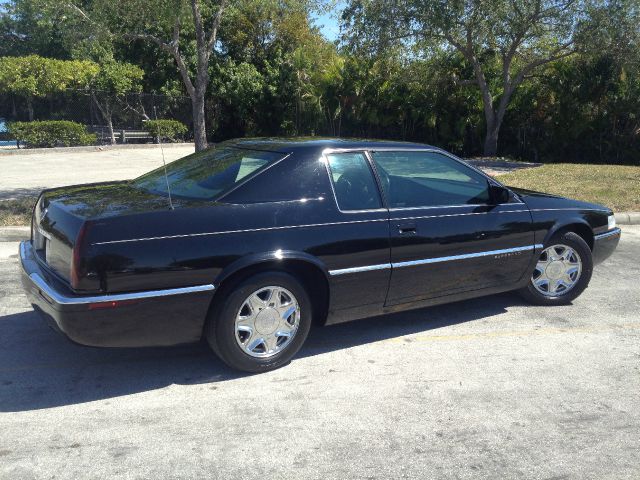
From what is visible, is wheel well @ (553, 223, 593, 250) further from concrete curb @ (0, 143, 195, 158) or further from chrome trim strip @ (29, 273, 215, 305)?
concrete curb @ (0, 143, 195, 158)

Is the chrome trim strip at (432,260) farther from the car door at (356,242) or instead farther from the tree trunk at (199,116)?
the tree trunk at (199,116)

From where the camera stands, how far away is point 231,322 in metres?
4.10

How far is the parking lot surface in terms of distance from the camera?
10.8 ft

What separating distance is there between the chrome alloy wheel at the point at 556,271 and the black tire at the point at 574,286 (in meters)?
0.03

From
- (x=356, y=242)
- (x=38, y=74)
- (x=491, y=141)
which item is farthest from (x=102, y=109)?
(x=356, y=242)

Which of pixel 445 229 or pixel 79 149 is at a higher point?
pixel 445 229

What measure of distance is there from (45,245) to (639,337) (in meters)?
4.61

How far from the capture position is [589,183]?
13.2 meters

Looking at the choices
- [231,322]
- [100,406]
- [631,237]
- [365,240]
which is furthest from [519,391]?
[631,237]

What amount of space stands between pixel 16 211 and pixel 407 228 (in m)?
7.13

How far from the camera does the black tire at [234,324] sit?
407cm

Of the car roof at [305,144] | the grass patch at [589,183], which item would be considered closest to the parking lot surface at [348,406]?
the car roof at [305,144]

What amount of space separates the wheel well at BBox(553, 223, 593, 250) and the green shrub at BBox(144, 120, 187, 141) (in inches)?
883

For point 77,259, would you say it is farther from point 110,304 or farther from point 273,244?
point 273,244
